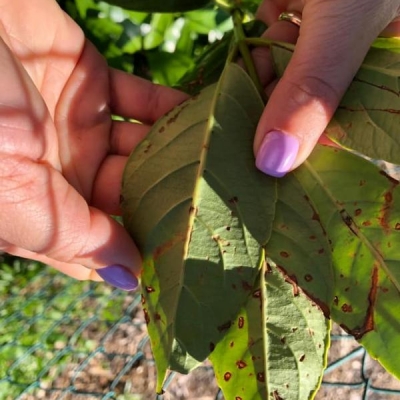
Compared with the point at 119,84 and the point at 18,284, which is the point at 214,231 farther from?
the point at 18,284

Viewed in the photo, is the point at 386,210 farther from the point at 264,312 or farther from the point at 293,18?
the point at 293,18

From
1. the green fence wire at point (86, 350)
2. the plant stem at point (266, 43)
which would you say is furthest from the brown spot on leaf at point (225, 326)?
the green fence wire at point (86, 350)

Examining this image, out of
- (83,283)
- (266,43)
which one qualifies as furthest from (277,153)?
(83,283)

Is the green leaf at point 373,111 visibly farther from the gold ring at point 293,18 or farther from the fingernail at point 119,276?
the fingernail at point 119,276

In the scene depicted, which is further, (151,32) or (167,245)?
(151,32)

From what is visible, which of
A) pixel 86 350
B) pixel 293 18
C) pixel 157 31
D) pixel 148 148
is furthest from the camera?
pixel 86 350

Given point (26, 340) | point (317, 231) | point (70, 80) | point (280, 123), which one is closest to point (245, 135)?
point (280, 123)
